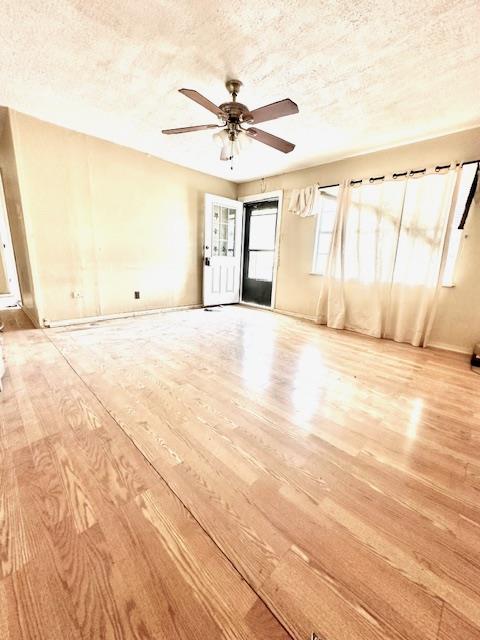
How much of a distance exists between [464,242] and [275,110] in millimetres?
2630

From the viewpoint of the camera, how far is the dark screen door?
5.36m

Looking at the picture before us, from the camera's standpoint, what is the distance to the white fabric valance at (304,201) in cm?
419

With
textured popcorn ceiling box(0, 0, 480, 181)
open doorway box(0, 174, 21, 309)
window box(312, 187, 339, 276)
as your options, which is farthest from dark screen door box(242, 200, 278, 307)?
open doorway box(0, 174, 21, 309)

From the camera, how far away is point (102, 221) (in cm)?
380

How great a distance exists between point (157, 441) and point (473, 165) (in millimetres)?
4131

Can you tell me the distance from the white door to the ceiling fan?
2458mm

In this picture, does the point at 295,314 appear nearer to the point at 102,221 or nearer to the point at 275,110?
the point at 275,110

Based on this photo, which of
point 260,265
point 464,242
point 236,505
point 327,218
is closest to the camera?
point 236,505

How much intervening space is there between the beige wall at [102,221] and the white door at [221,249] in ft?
0.81

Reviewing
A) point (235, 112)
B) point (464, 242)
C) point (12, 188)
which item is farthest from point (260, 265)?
point (12, 188)

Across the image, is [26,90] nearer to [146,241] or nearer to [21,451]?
[146,241]

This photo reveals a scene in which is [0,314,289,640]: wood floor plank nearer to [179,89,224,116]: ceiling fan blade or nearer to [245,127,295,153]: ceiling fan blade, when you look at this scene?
[179,89,224,116]: ceiling fan blade

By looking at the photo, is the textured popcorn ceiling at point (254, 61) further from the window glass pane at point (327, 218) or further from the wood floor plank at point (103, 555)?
the wood floor plank at point (103, 555)

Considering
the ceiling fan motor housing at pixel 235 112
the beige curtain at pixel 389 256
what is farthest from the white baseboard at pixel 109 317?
the ceiling fan motor housing at pixel 235 112
